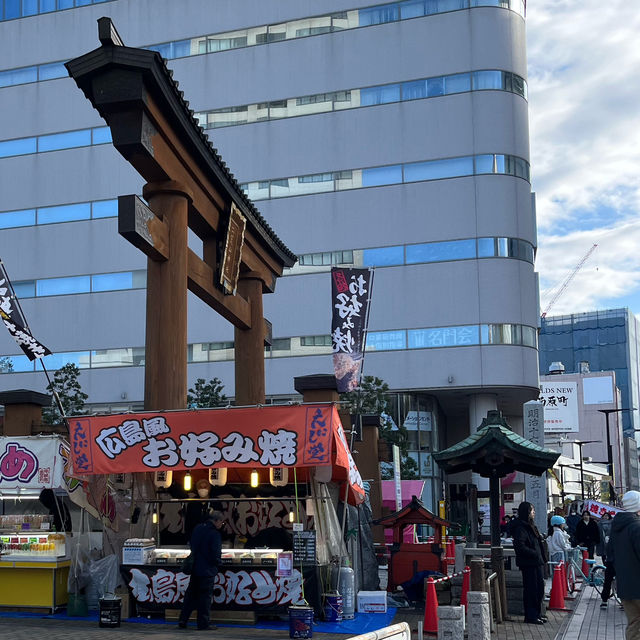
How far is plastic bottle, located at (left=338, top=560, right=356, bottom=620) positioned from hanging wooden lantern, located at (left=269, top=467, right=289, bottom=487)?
207 centimetres

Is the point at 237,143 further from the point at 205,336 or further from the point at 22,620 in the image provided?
the point at 22,620

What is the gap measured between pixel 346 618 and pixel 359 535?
10.3ft

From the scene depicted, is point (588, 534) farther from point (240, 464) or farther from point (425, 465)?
point (425, 465)

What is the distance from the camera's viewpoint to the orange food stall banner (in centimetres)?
1395

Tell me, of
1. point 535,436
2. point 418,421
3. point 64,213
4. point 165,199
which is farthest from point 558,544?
point 64,213

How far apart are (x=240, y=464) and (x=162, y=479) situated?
102 inches

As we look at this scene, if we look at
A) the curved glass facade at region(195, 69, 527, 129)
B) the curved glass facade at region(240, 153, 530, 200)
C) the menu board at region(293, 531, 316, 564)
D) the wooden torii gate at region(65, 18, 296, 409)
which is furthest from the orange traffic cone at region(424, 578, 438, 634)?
the curved glass facade at region(195, 69, 527, 129)

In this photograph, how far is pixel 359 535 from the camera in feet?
57.3

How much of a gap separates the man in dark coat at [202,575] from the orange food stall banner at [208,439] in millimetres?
1248

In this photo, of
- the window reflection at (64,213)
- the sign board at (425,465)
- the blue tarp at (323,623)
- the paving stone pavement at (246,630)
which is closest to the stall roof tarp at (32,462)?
the blue tarp at (323,623)

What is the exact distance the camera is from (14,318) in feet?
57.8

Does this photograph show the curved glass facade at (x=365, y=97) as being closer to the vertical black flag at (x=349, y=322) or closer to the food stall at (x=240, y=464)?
the vertical black flag at (x=349, y=322)

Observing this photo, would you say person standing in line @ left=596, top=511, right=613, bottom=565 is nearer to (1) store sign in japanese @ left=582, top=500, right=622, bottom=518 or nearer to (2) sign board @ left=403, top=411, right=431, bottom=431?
(1) store sign in japanese @ left=582, top=500, right=622, bottom=518

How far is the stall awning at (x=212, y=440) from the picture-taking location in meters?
13.9
